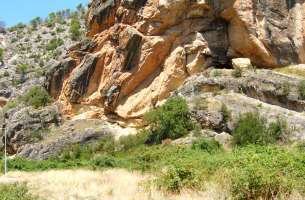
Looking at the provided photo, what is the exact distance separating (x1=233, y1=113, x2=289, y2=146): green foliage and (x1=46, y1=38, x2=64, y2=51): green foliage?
216 ft

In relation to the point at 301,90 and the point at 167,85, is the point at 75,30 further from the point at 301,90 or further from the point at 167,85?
the point at 301,90

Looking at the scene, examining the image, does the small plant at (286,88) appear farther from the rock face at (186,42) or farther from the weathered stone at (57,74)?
the weathered stone at (57,74)

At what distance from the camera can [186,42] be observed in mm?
54219

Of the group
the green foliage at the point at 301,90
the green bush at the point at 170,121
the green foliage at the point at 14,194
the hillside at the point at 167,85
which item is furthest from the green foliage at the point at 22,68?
the green foliage at the point at 14,194

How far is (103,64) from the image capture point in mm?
57312

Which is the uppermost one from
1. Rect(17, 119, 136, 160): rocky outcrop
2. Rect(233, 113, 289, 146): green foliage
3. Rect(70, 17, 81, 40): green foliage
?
Rect(70, 17, 81, 40): green foliage

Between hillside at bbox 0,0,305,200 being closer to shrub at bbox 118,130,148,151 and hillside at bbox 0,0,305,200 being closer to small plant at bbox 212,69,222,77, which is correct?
small plant at bbox 212,69,222,77

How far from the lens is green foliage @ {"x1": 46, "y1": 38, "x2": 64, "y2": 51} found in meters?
103

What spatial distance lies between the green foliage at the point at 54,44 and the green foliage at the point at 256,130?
65.7 metres

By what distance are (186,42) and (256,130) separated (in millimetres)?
15604

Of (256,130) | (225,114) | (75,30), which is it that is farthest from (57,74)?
(75,30)

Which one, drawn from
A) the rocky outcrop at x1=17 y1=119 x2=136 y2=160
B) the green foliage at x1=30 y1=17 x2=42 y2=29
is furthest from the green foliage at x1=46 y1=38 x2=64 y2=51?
the rocky outcrop at x1=17 y1=119 x2=136 y2=160

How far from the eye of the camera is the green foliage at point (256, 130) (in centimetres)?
4044

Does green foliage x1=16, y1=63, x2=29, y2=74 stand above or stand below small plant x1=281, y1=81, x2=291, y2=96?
above
